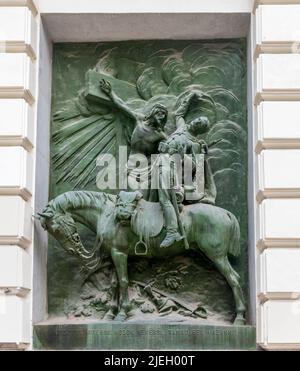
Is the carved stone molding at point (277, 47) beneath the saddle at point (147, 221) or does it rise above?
above

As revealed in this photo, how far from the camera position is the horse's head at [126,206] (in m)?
9.13

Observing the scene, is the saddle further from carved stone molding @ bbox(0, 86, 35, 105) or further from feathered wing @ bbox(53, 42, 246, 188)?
carved stone molding @ bbox(0, 86, 35, 105)

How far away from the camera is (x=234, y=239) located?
9.38m

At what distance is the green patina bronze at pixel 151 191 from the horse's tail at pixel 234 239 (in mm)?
14

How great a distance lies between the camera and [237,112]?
9.88m

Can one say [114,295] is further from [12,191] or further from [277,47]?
[277,47]

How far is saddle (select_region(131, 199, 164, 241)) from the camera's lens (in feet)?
30.2

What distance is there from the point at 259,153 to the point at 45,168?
2466 mm

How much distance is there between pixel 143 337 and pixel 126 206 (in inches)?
55.7

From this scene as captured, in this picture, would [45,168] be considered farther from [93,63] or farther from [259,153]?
[259,153]

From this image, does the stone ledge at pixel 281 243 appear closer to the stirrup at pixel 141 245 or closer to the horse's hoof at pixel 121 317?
the stirrup at pixel 141 245

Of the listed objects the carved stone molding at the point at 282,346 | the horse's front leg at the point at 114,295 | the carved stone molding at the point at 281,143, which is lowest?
the carved stone molding at the point at 282,346

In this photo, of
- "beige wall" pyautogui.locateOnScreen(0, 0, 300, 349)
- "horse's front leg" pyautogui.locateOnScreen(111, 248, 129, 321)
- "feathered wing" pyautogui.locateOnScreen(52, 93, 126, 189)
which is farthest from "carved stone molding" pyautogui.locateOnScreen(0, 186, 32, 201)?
"horse's front leg" pyautogui.locateOnScreen(111, 248, 129, 321)

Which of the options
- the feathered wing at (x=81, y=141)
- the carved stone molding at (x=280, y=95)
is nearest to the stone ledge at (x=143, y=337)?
the feathered wing at (x=81, y=141)
